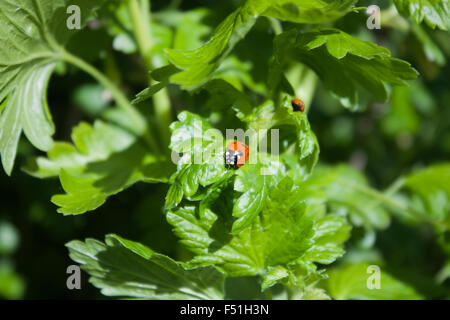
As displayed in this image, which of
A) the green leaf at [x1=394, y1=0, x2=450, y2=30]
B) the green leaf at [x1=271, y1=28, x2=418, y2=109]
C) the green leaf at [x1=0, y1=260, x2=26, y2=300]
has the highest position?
the green leaf at [x1=394, y1=0, x2=450, y2=30]

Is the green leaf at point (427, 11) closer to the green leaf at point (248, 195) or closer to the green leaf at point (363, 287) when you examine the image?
the green leaf at point (248, 195)

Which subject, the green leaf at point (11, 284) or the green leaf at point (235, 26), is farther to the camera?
the green leaf at point (11, 284)

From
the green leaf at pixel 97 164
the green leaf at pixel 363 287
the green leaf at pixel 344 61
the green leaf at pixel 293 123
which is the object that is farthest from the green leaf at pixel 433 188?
the green leaf at pixel 97 164

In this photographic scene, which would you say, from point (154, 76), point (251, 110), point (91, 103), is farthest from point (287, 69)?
point (91, 103)

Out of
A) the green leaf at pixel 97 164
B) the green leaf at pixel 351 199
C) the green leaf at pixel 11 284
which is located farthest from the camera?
the green leaf at pixel 11 284

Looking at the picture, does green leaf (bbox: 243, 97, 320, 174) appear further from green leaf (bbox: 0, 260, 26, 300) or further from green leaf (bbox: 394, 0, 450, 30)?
green leaf (bbox: 0, 260, 26, 300)

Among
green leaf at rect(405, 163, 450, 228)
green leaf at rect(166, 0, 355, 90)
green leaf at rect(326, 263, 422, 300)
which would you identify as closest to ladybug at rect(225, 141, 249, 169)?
green leaf at rect(166, 0, 355, 90)

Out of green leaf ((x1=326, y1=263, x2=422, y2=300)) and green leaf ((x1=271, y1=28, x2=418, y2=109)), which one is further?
→ green leaf ((x1=326, y1=263, x2=422, y2=300))
